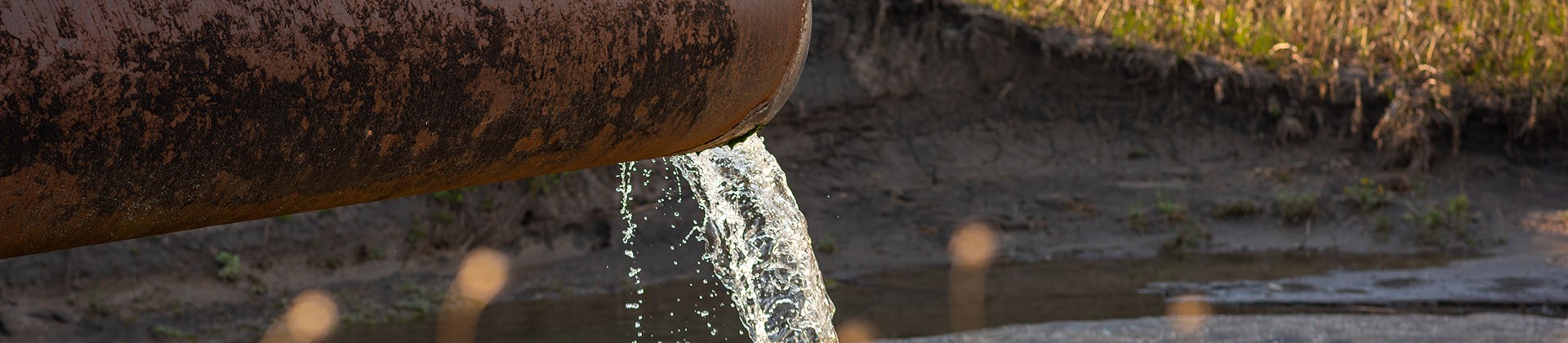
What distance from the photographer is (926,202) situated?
7.18 meters

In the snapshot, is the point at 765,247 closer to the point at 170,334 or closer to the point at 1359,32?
the point at 170,334

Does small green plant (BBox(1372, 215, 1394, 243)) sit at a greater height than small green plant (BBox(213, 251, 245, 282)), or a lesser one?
lesser

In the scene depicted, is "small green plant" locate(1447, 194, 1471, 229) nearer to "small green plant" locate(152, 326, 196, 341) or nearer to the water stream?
the water stream

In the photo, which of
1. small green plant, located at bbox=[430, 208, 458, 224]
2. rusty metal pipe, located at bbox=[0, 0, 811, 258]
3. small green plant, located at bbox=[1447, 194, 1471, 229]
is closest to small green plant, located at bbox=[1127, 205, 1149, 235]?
small green plant, located at bbox=[1447, 194, 1471, 229]

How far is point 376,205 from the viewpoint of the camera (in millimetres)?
6270

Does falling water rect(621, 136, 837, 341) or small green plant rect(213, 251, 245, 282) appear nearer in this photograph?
falling water rect(621, 136, 837, 341)

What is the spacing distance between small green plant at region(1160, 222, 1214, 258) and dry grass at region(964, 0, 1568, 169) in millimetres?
1035

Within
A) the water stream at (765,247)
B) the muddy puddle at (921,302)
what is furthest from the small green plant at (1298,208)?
the water stream at (765,247)

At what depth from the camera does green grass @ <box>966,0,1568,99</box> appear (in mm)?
7398

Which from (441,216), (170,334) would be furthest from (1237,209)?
(170,334)

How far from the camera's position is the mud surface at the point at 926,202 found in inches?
226

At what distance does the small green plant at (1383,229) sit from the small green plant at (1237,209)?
1.61 ft

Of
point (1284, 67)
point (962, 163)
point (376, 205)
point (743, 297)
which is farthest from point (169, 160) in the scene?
point (1284, 67)

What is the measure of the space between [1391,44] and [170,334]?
5.84 metres
